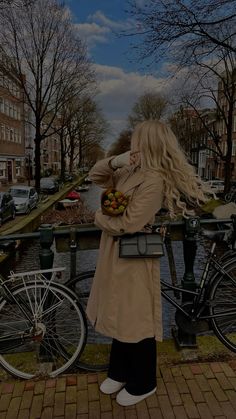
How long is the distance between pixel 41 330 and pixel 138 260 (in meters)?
1.00

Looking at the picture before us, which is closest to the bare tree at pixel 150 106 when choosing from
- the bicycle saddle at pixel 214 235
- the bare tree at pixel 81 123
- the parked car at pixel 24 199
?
the bare tree at pixel 81 123

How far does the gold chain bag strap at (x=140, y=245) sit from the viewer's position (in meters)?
2.25

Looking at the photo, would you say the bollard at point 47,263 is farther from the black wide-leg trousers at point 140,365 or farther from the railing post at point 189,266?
the railing post at point 189,266

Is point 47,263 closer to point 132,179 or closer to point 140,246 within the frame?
point 140,246

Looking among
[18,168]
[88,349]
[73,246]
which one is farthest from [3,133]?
[88,349]

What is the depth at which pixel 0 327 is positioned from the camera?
9.28 ft

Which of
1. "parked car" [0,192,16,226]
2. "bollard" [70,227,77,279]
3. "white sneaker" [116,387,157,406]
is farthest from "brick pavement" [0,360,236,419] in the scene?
"parked car" [0,192,16,226]

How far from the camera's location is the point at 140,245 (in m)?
2.26

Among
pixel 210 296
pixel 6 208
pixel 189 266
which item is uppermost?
pixel 189 266

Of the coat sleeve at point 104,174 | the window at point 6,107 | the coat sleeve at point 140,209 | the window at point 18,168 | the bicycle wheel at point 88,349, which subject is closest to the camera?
the coat sleeve at point 140,209

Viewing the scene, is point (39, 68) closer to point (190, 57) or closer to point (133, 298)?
point (190, 57)

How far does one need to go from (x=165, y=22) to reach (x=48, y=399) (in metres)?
10.4

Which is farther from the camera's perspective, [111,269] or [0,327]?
[0,327]

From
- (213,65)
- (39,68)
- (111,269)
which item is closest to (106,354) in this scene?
(111,269)
